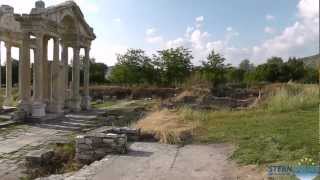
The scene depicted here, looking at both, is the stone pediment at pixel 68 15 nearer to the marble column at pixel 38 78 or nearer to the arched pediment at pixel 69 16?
the arched pediment at pixel 69 16

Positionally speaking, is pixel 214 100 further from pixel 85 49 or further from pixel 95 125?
pixel 95 125

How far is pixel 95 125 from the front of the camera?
17781mm

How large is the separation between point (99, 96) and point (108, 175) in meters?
32.3

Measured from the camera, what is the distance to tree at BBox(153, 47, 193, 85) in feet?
159

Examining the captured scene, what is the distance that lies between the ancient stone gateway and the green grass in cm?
847

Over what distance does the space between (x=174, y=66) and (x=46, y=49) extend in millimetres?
26804

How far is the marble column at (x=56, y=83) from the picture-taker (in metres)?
21.9

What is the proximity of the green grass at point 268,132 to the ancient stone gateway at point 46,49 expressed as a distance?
847 centimetres

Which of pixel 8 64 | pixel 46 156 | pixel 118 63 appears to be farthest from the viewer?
pixel 118 63

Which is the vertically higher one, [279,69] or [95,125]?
[279,69]

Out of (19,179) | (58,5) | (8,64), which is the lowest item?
(19,179)

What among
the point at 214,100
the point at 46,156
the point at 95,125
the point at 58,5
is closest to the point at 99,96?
the point at 214,100

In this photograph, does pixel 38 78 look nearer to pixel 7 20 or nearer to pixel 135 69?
pixel 7 20

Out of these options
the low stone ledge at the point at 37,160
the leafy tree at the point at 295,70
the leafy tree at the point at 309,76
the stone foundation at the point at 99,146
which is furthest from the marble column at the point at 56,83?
the leafy tree at the point at 295,70
